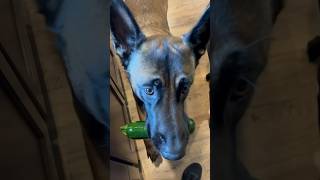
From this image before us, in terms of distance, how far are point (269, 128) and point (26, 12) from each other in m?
0.30

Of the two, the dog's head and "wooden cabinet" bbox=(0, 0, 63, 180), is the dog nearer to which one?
the dog's head

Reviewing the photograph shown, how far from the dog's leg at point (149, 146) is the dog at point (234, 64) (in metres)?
0.08

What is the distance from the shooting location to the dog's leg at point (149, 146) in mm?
750

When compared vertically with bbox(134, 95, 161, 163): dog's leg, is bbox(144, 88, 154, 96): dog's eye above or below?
above

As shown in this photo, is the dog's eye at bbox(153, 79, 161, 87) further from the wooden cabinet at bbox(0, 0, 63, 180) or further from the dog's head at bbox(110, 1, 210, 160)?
the wooden cabinet at bbox(0, 0, 63, 180)

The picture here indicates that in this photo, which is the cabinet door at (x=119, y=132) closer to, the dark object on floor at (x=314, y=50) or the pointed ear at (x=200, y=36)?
the pointed ear at (x=200, y=36)

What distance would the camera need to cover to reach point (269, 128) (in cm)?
73

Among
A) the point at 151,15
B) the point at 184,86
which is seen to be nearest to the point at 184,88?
the point at 184,86

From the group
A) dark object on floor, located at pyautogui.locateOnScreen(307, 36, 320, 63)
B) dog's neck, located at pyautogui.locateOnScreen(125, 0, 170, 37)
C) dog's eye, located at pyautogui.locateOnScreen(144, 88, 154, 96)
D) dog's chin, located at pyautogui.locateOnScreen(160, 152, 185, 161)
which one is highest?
dog's neck, located at pyautogui.locateOnScreen(125, 0, 170, 37)

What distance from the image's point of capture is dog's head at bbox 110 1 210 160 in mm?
698

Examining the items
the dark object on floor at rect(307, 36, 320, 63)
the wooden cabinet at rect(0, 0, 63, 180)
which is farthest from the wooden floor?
the wooden cabinet at rect(0, 0, 63, 180)

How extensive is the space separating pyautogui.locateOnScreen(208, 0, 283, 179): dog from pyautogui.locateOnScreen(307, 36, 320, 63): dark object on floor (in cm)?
5

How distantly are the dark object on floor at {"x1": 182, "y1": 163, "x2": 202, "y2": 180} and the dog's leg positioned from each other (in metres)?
0.04

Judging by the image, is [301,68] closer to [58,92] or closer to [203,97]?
[203,97]
